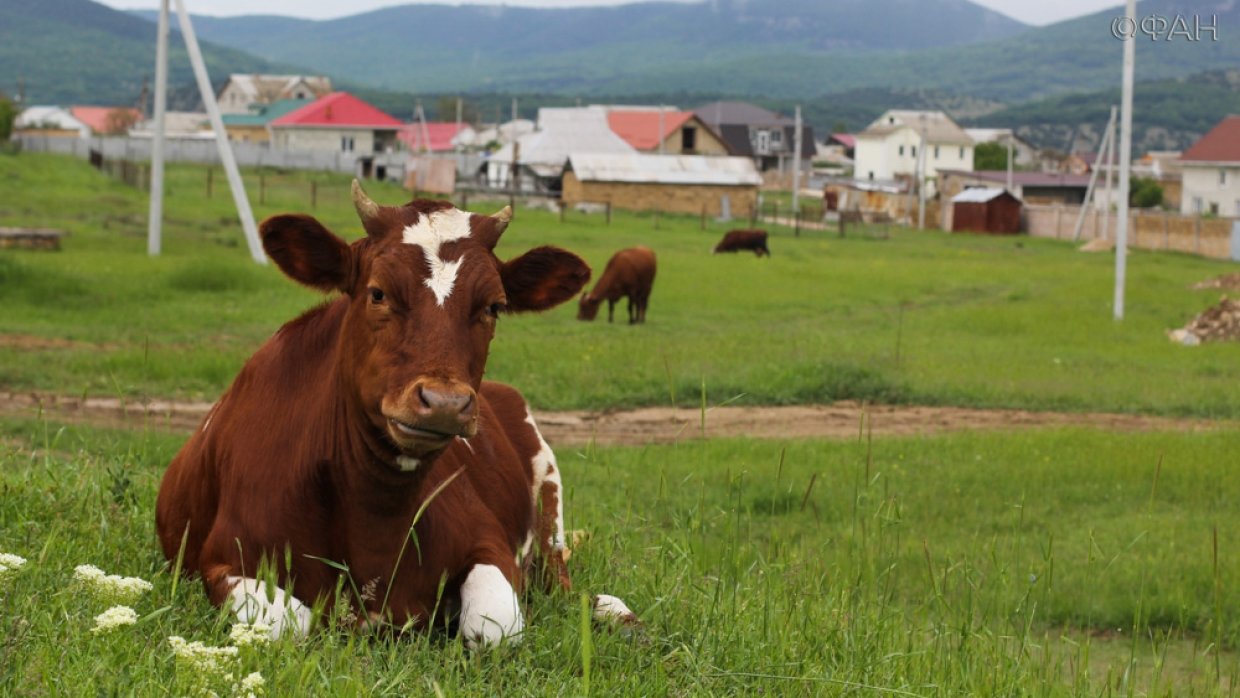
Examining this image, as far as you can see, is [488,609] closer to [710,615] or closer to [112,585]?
[710,615]

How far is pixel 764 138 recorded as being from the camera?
12225 cm

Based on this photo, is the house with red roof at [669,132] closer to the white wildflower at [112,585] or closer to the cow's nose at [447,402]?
the cow's nose at [447,402]

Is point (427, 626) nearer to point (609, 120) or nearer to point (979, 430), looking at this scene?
point (979, 430)

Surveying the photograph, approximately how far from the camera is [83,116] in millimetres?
152375

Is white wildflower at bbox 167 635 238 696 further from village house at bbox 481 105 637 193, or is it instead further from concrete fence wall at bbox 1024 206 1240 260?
village house at bbox 481 105 637 193

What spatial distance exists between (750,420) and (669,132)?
3376 inches

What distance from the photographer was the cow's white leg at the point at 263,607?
4902mm

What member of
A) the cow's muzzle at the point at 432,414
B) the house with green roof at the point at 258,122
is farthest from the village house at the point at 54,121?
the cow's muzzle at the point at 432,414

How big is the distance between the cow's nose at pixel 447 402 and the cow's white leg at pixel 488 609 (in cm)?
74

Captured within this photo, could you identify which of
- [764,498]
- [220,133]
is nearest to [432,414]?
[764,498]

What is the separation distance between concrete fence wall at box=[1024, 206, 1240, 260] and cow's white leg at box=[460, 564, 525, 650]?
53.1 m

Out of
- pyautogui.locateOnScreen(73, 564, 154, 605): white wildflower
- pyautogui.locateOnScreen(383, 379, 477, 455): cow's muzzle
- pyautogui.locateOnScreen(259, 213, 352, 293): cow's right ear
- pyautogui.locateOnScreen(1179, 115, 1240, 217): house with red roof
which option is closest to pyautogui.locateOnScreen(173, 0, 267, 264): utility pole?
pyautogui.locateOnScreen(259, 213, 352, 293): cow's right ear

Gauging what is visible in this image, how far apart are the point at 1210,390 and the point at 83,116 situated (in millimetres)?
148104

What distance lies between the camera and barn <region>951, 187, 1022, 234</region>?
2677 inches
